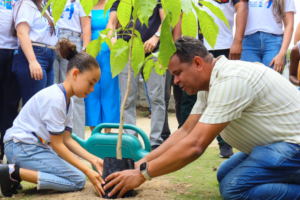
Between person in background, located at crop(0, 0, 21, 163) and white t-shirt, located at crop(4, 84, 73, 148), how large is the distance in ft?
2.78

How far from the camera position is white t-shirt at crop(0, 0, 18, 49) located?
9.37ft

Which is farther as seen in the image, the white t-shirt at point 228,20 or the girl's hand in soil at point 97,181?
the white t-shirt at point 228,20

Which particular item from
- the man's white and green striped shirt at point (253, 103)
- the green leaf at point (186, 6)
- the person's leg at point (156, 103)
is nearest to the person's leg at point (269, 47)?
the person's leg at point (156, 103)

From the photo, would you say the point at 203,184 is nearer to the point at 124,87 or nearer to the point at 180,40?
the point at 180,40

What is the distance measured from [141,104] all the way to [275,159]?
23.2ft

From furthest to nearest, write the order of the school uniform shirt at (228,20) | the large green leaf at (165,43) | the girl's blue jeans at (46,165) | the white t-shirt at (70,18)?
the white t-shirt at (70,18)
the school uniform shirt at (228,20)
the girl's blue jeans at (46,165)
the large green leaf at (165,43)

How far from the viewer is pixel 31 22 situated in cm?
282

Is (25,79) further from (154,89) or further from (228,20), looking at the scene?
(228,20)

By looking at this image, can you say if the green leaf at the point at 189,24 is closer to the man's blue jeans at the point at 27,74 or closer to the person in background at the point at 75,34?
the man's blue jeans at the point at 27,74

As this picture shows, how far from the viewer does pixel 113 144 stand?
95.3 inches

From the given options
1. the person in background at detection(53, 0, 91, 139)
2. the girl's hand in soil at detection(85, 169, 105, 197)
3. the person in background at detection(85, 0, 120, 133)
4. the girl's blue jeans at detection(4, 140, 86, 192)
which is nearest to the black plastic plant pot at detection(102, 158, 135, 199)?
the girl's hand in soil at detection(85, 169, 105, 197)

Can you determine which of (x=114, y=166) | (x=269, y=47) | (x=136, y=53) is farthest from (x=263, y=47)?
(x=114, y=166)

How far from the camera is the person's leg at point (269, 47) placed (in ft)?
9.46

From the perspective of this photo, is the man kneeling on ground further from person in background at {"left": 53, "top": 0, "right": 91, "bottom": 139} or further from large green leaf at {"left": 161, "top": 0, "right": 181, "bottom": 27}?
person in background at {"left": 53, "top": 0, "right": 91, "bottom": 139}
